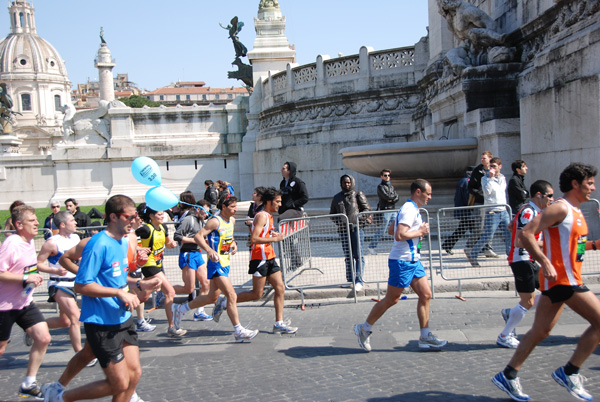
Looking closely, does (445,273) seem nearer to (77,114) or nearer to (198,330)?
(198,330)

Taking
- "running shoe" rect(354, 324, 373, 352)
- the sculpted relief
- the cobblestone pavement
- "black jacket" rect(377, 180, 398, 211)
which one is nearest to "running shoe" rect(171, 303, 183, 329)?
the cobblestone pavement

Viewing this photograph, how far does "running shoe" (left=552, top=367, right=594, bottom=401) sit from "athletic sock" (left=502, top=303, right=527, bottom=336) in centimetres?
130

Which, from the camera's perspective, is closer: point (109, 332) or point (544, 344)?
point (109, 332)

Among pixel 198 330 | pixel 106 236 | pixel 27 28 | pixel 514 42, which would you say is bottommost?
pixel 198 330

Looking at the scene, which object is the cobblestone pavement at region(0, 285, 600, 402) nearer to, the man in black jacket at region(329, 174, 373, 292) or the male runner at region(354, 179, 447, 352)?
the male runner at region(354, 179, 447, 352)

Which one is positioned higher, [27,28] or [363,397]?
[27,28]

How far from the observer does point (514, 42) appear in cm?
1330

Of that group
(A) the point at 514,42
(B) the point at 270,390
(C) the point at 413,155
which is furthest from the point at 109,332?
(A) the point at 514,42

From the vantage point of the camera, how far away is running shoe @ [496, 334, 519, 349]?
5.86 m

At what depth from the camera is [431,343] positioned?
5.91m

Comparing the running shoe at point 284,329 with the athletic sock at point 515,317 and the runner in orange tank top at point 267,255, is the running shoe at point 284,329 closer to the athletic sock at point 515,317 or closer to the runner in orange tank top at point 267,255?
the runner in orange tank top at point 267,255

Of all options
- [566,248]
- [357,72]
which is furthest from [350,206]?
[357,72]

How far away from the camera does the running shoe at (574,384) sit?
4.35 meters

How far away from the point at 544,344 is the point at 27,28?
456ft
